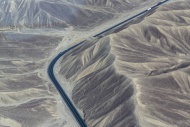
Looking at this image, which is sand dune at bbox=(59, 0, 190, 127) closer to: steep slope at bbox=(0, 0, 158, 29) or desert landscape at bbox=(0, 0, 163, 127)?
desert landscape at bbox=(0, 0, 163, 127)

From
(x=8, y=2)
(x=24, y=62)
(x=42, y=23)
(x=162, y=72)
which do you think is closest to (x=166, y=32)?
(x=162, y=72)

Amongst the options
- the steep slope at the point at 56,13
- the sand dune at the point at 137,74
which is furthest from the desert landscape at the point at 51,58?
the sand dune at the point at 137,74

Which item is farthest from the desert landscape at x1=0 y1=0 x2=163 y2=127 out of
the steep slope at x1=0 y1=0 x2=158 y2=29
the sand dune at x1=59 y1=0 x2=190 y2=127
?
the sand dune at x1=59 y1=0 x2=190 y2=127

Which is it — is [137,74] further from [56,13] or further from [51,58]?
[56,13]

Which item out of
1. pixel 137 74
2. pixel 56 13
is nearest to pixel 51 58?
pixel 56 13

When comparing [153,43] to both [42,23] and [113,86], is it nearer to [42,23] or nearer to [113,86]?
[113,86]
